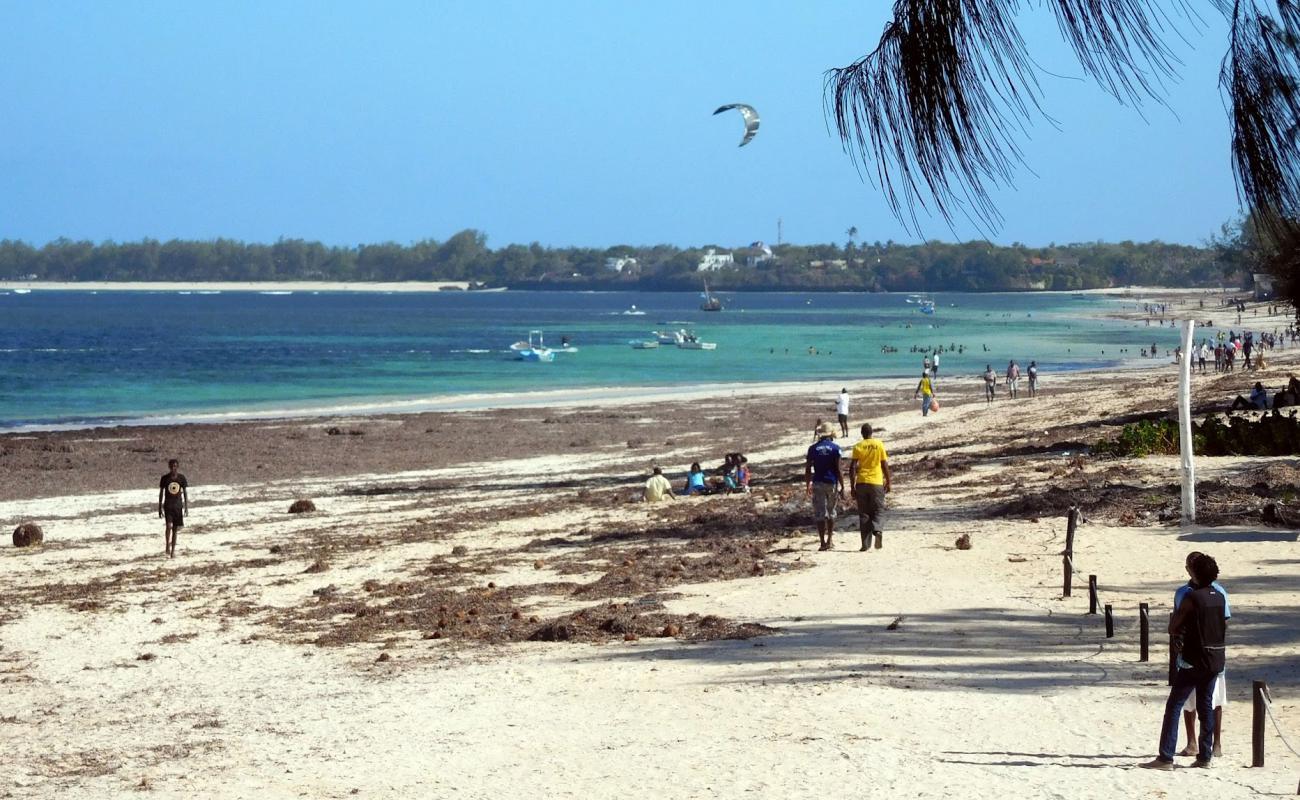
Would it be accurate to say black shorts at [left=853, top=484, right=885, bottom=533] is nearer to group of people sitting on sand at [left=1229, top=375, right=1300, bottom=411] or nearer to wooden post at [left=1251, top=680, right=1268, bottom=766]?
wooden post at [left=1251, top=680, right=1268, bottom=766]

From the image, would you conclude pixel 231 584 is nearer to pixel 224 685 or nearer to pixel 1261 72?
pixel 224 685

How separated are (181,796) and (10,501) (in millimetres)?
20757

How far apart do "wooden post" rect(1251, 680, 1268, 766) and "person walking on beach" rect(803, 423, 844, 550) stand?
8265 millimetres

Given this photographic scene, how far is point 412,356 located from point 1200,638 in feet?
263

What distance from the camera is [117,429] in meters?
43.1

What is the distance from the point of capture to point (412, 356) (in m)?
86.1

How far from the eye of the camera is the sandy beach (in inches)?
367

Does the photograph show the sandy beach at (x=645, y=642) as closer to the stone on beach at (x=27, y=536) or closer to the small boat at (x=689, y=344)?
the stone on beach at (x=27, y=536)

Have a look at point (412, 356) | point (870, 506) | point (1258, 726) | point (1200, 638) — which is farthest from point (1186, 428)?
point (412, 356)

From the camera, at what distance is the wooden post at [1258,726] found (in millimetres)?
7979

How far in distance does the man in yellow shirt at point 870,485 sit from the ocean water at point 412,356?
36208mm

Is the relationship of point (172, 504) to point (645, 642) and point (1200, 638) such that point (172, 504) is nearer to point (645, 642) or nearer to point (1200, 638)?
point (645, 642)

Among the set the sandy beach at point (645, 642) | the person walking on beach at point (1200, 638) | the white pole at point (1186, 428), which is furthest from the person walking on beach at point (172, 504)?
the person walking on beach at point (1200, 638)

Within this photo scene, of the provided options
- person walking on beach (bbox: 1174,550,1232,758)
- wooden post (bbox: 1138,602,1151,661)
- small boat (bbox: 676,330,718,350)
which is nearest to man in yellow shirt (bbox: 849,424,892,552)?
wooden post (bbox: 1138,602,1151,661)
